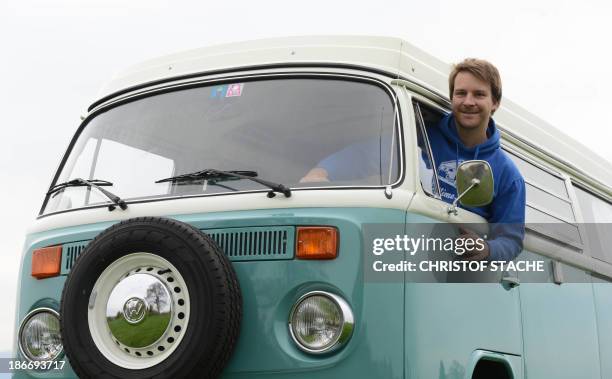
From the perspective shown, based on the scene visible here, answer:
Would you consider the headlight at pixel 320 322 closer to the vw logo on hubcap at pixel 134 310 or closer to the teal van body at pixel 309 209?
the teal van body at pixel 309 209


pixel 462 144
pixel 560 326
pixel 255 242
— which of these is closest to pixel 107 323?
pixel 255 242

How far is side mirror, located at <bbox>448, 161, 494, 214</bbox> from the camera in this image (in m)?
4.81

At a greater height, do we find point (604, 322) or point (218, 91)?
point (218, 91)

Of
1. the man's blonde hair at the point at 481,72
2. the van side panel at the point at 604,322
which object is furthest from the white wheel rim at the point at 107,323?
the van side panel at the point at 604,322

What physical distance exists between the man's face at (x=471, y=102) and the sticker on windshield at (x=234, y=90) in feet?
4.10

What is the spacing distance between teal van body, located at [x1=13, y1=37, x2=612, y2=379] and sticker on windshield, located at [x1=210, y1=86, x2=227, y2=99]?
0.02 meters

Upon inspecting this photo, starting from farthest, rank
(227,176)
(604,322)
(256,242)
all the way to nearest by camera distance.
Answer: (604,322) < (227,176) < (256,242)

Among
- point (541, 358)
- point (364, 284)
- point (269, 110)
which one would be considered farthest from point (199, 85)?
point (541, 358)

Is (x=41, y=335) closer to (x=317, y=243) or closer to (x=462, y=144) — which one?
(x=317, y=243)

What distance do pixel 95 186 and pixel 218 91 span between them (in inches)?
35.8

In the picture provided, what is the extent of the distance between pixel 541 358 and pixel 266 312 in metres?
2.05

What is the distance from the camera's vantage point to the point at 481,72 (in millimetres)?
5598

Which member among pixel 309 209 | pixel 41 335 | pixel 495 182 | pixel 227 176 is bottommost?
pixel 41 335

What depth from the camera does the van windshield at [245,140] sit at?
5.07 meters
